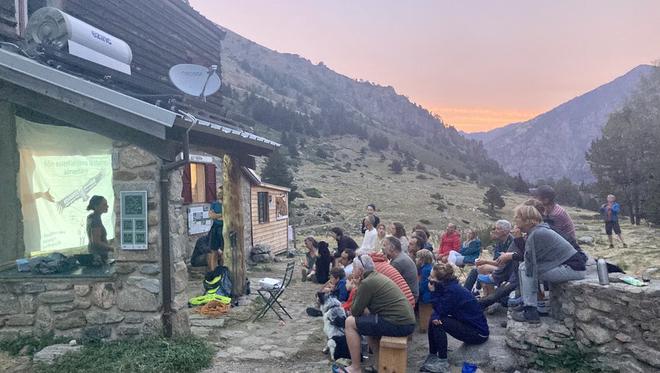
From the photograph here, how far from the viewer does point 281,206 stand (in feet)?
55.1

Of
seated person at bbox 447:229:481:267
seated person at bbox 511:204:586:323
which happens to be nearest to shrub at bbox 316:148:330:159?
seated person at bbox 447:229:481:267

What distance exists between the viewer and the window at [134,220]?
5.66 m

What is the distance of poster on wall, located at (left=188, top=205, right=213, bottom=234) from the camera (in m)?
11.2

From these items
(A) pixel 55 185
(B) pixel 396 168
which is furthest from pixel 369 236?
(B) pixel 396 168

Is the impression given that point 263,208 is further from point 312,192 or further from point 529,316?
point 312,192

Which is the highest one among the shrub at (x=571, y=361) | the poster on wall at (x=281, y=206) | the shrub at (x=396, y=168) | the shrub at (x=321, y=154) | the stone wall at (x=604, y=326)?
the shrub at (x=321, y=154)

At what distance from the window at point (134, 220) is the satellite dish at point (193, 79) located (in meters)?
3.14

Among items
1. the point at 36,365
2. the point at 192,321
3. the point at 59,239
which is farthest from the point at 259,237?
the point at 36,365

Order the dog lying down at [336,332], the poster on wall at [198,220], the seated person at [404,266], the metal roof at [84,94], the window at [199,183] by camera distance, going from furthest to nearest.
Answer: the poster on wall at [198,220], the window at [199,183], the seated person at [404,266], the dog lying down at [336,332], the metal roof at [84,94]

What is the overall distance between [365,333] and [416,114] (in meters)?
121

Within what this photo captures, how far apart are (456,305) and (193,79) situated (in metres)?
6.21

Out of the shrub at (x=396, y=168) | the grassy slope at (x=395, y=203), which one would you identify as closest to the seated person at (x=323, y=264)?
the grassy slope at (x=395, y=203)

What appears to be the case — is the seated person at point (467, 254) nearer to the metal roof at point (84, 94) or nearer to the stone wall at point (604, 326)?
the stone wall at point (604, 326)

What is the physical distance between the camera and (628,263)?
458 inches
